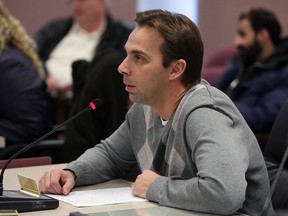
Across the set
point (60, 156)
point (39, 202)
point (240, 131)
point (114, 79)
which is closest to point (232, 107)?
point (240, 131)

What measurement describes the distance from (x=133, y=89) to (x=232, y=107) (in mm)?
304

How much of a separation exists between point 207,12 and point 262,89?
2641mm

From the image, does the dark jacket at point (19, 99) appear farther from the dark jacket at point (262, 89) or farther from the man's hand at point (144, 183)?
the man's hand at point (144, 183)

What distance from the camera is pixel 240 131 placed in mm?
1922

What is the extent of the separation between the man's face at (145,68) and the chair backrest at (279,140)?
552 mm

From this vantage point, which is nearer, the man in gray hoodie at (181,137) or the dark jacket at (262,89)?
the man in gray hoodie at (181,137)

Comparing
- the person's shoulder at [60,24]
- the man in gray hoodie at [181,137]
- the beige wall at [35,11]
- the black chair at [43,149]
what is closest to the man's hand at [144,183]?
the man in gray hoodie at [181,137]

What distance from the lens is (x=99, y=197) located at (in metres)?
1.95

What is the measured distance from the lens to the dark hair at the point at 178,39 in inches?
78.2

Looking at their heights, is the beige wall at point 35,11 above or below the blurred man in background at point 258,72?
above

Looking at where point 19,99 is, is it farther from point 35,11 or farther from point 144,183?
point 35,11

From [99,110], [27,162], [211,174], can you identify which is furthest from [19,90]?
[211,174]

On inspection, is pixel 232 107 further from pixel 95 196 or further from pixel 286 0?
pixel 286 0

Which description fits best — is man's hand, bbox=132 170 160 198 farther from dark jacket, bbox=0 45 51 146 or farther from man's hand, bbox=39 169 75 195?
dark jacket, bbox=0 45 51 146
